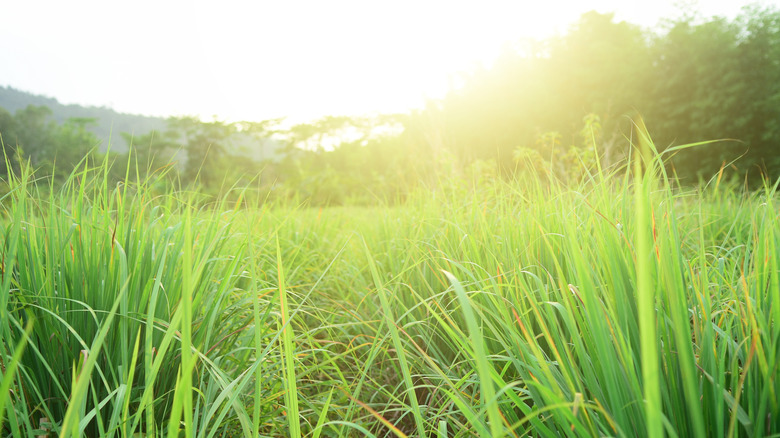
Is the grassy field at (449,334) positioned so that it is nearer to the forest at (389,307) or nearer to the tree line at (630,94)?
the forest at (389,307)

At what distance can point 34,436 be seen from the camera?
0.74 m

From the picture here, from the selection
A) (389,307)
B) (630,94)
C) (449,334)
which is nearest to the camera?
(389,307)

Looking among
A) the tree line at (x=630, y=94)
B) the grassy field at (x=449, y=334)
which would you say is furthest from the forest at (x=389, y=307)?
the tree line at (x=630, y=94)

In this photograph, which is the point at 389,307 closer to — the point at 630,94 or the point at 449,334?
the point at 449,334

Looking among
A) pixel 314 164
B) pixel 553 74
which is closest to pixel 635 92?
pixel 553 74

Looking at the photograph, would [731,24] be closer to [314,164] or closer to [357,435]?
[314,164]

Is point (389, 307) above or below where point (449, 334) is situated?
above

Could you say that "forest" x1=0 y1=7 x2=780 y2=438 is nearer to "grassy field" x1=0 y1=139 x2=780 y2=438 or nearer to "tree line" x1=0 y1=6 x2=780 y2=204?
"grassy field" x1=0 y1=139 x2=780 y2=438

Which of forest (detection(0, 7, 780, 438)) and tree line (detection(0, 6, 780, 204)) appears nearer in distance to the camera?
forest (detection(0, 7, 780, 438))

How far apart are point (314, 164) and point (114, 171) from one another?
60.2ft

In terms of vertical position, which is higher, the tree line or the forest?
the tree line

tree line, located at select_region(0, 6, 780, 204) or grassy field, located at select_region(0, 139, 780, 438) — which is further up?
tree line, located at select_region(0, 6, 780, 204)

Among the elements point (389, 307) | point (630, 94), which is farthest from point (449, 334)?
point (630, 94)

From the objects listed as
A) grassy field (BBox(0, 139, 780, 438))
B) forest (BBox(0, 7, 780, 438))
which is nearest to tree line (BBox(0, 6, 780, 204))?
forest (BBox(0, 7, 780, 438))
